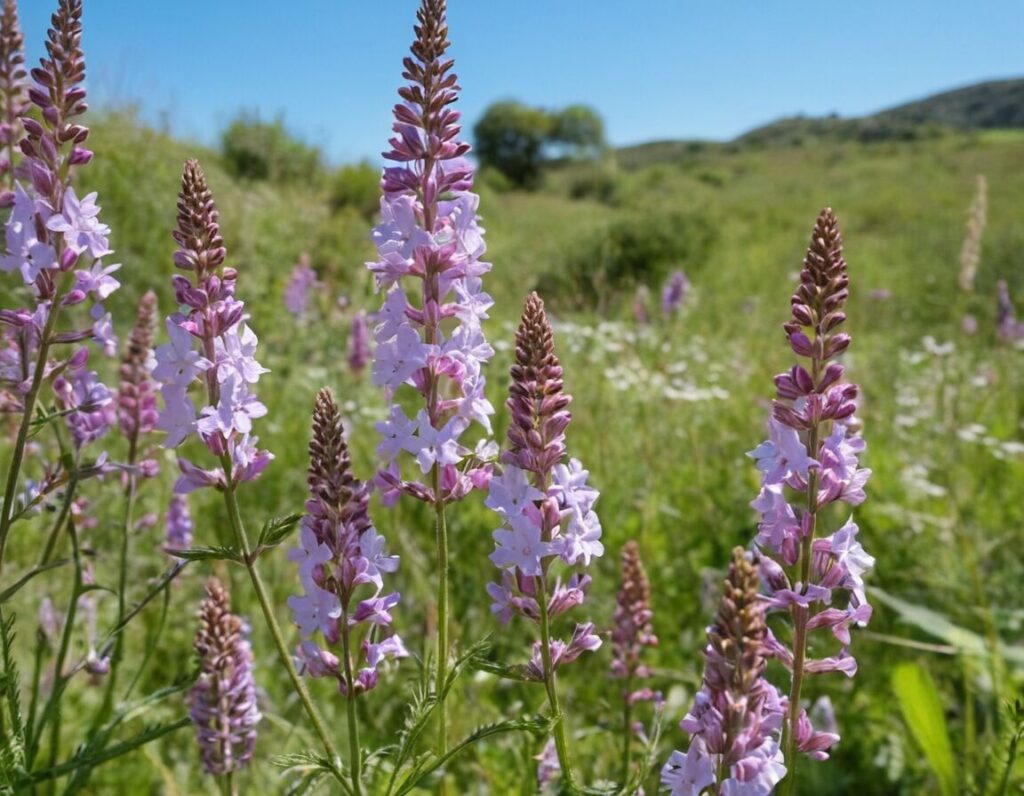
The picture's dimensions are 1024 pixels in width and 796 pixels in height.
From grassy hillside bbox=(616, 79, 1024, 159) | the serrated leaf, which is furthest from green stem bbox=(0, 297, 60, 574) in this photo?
grassy hillside bbox=(616, 79, 1024, 159)

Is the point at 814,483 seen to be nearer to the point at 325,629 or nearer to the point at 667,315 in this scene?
the point at 325,629

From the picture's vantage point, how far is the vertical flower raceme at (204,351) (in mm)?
1307

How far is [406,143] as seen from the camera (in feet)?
4.55

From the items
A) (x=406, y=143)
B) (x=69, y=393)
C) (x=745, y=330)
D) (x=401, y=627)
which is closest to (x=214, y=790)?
(x=401, y=627)

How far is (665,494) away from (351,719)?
141 inches

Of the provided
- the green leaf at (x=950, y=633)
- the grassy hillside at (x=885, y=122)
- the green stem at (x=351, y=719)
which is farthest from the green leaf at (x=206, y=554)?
the grassy hillside at (x=885, y=122)

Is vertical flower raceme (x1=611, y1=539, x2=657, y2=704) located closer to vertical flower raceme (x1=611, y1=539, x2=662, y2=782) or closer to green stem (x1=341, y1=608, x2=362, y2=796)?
vertical flower raceme (x1=611, y1=539, x2=662, y2=782)

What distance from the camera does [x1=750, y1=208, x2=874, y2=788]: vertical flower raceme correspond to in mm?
1256

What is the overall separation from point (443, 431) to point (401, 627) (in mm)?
2494

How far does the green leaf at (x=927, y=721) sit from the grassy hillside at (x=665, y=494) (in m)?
→ 0.08

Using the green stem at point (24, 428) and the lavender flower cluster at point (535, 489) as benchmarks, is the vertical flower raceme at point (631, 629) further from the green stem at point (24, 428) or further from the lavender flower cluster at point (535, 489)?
the green stem at point (24, 428)

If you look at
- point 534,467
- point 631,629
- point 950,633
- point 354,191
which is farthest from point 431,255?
point 354,191

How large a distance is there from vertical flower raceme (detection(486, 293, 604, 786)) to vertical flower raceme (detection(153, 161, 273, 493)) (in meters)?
0.41

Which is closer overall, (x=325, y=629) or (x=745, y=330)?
(x=325, y=629)
